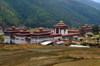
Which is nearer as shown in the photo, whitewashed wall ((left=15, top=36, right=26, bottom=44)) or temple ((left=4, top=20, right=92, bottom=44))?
temple ((left=4, top=20, right=92, bottom=44))

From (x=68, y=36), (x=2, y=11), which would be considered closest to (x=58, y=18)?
(x=2, y=11)

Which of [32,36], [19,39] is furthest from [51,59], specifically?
[19,39]

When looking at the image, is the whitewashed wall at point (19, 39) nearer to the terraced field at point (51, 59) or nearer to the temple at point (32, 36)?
the temple at point (32, 36)

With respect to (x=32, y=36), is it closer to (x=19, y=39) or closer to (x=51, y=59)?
(x=19, y=39)

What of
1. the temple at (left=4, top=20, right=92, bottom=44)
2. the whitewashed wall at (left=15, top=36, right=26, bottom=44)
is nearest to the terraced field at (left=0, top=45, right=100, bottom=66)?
the temple at (left=4, top=20, right=92, bottom=44)

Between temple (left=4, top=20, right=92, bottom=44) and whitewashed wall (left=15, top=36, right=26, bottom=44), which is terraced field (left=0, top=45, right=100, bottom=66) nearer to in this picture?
temple (left=4, top=20, right=92, bottom=44)

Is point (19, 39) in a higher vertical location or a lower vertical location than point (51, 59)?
lower

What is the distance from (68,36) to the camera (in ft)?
245

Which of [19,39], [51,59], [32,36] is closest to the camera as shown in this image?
[51,59]

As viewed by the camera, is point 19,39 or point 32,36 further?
point 19,39

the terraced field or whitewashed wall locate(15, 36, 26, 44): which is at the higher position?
the terraced field

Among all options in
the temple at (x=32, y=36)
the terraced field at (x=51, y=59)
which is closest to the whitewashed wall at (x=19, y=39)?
the temple at (x=32, y=36)

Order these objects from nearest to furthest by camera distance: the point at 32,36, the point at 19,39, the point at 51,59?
the point at 51,59 < the point at 32,36 < the point at 19,39

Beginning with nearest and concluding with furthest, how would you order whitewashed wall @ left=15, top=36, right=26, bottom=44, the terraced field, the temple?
the terraced field, the temple, whitewashed wall @ left=15, top=36, right=26, bottom=44
